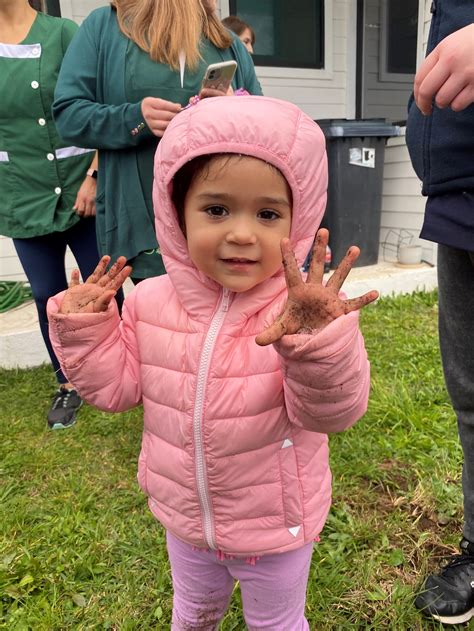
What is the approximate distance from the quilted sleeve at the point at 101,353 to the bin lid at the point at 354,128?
153 inches

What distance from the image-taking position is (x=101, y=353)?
120 centimetres

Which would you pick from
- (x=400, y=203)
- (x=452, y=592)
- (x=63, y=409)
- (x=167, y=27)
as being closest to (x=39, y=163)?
(x=167, y=27)

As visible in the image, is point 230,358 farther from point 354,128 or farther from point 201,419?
point 354,128

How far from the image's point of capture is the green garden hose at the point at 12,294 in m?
4.18

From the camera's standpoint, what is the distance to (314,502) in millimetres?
1225

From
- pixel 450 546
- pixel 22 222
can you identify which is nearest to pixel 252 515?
pixel 450 546

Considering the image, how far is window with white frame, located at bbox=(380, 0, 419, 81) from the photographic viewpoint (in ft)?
25.6

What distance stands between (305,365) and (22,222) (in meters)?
2.09

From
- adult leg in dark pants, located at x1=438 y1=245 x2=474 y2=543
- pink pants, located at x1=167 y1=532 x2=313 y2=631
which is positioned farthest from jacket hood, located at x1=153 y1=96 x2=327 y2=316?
pink pants, located at x1=167 y1=532 x2=313 y2=631

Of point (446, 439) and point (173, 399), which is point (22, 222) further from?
point (446, 439)

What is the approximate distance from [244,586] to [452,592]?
2.49 feet

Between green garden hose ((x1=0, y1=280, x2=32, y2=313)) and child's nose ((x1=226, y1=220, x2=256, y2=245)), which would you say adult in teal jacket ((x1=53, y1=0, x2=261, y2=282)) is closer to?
child's nose ((x1=226, y1=220, x2=256, y2=245))

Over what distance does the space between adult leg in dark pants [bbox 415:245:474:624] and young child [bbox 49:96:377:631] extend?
1.78ft

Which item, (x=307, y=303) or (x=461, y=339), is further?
(x=461, y=339)
